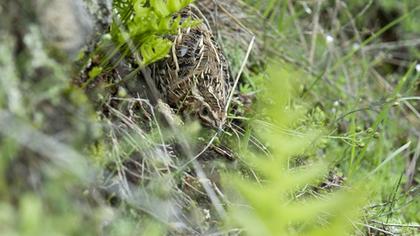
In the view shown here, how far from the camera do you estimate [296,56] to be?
348cm

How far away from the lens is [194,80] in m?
2.32

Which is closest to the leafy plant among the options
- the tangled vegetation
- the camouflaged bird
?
the tangled vegetation

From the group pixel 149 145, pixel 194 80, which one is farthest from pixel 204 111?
pixel 149 145

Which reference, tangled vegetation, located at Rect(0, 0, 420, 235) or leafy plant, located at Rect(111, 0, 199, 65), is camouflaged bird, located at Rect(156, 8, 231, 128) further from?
leafy plant, located at Rect(111, 0, 199, 65)

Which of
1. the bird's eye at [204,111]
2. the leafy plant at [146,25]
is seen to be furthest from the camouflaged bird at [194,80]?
the leafy plant at [146,25]

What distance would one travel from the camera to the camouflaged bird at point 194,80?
227 cm

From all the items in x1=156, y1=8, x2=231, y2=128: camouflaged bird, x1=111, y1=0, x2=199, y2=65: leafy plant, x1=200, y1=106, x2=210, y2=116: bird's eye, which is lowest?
x1=200, y1=106, x2=210, y2=116: bird's eye

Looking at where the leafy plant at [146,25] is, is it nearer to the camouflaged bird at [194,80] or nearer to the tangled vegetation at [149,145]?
the tangled vegetation at [149,145]

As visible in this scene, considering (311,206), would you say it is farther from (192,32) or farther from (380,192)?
(380,192)

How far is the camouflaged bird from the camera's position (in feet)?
7.45

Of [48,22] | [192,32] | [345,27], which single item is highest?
[48,22]

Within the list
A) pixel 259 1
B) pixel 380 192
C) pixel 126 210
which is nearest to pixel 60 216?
pixel 126 210

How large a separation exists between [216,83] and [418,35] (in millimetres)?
2296

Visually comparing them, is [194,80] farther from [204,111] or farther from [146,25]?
[146,25]
